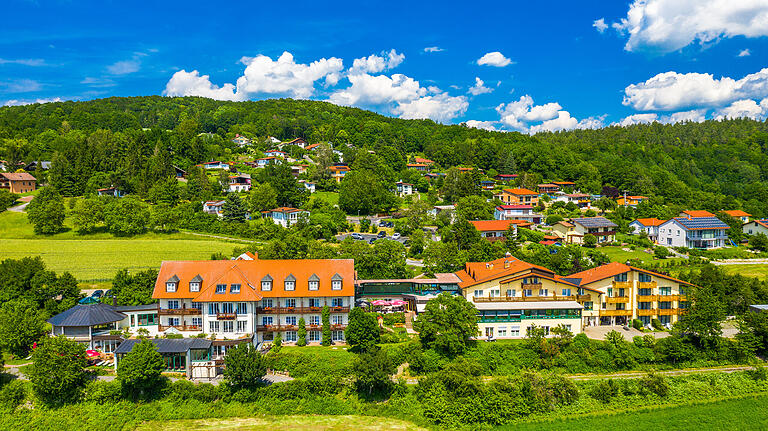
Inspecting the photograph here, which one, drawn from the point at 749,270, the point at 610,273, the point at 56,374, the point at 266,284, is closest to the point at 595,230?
the point at 749,270

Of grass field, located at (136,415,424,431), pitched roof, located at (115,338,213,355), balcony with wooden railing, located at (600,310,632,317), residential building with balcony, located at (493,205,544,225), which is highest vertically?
residential building with balcony, located at (493,205,544,225)

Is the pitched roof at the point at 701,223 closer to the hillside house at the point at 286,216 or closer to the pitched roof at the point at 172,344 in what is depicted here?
the hillside house at the point at 286,216

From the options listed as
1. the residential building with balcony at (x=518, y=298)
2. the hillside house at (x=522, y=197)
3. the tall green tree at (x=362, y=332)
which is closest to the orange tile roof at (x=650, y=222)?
the hillside house at (x=522, y=197)

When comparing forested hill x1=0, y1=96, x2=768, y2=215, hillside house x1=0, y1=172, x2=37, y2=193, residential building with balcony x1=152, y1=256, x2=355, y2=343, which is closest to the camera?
residential building with balcony x1=152, y1=256, x2=355, y2=343

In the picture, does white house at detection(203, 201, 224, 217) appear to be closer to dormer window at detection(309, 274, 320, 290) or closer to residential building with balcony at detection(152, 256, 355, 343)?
residential building with balcony at detection(152, 256, 355, 343)

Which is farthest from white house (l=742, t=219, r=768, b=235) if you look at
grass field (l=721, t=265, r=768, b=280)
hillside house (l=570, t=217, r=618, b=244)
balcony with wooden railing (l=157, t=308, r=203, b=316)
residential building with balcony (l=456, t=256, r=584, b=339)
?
balcony with wooden railing (l=157, t=308, r=203, b=316)

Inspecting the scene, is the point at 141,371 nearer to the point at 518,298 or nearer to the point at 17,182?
the point at 518,298
